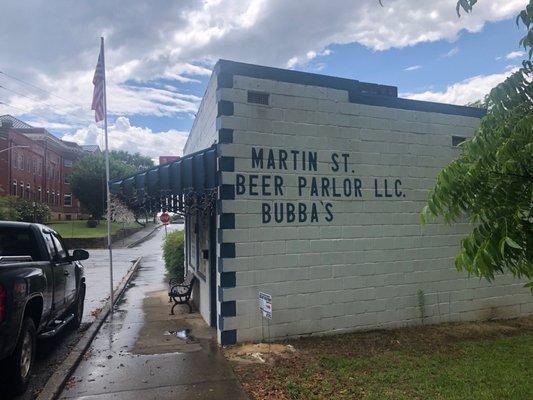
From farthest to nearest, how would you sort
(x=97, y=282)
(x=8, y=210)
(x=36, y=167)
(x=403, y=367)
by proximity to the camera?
(x=36, y=167) < (x=8, y=210) < (x=97, y=282) < (x=403, y=367)

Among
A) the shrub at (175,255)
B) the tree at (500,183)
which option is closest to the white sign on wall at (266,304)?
the tree at (500,183)

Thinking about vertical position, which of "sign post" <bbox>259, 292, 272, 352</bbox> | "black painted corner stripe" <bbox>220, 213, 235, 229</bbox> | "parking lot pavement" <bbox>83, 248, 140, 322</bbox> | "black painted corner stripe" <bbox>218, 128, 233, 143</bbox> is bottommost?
"parking lot pavement" <bbox>83, 248, 140, 322</bbox>

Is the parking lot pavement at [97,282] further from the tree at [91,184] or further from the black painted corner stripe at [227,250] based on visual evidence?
the tree at [91,184]

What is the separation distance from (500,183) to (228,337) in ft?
17.4

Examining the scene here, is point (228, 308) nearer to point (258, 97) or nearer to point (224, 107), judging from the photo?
point (224, 107)

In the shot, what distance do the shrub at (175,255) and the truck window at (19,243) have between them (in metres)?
7.56

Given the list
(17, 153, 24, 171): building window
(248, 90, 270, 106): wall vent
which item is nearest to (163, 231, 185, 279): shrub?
(248, 90, 270, 106): wall vent

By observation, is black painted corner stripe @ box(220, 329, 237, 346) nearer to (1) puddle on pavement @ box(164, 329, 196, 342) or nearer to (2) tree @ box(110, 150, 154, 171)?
(1) puddle on pavement @ box(164, 329, 196, 342)

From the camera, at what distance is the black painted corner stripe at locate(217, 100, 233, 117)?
7.11m

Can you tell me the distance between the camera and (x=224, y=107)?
712 centimetres

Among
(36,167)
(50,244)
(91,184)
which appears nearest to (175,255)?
(50,244)

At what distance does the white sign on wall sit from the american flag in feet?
19.4

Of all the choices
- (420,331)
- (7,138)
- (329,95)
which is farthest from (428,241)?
(7,138)

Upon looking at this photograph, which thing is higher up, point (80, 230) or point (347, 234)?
point (347, 234)
